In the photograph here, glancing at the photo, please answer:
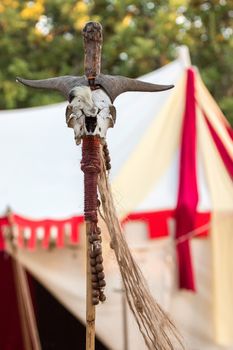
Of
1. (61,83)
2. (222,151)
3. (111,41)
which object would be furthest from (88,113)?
(111,41)

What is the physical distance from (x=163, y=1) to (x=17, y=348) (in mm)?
4641

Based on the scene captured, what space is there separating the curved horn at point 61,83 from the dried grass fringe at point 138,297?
6.0 inches

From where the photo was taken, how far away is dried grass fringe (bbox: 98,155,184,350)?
4.25ft

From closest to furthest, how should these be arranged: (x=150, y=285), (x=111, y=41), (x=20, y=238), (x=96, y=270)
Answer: (x=96, y=270)
(x=20, y=238)
(x=150, y=285)
(x=111, y=41)

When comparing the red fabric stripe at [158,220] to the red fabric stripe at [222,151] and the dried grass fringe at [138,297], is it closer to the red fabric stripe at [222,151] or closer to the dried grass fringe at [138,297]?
the red fabric stripe at [222,151]

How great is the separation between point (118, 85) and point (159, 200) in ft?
8.06

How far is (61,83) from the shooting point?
4.58 feet

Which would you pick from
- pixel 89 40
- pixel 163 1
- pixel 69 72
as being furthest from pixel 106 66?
pixel 89 40

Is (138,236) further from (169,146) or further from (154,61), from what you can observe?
(154,61)

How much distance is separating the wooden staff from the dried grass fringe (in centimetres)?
4

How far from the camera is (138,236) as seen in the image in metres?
3.77

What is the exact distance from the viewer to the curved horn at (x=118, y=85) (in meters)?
1.36

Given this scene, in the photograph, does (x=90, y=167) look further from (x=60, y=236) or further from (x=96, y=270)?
(x=60, y=236)

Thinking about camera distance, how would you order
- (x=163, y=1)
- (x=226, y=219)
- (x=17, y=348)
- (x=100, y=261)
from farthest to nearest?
(x=163, y=1) < (x=17, y=348) < (x=226, y=219) < (x=100, y=261)
